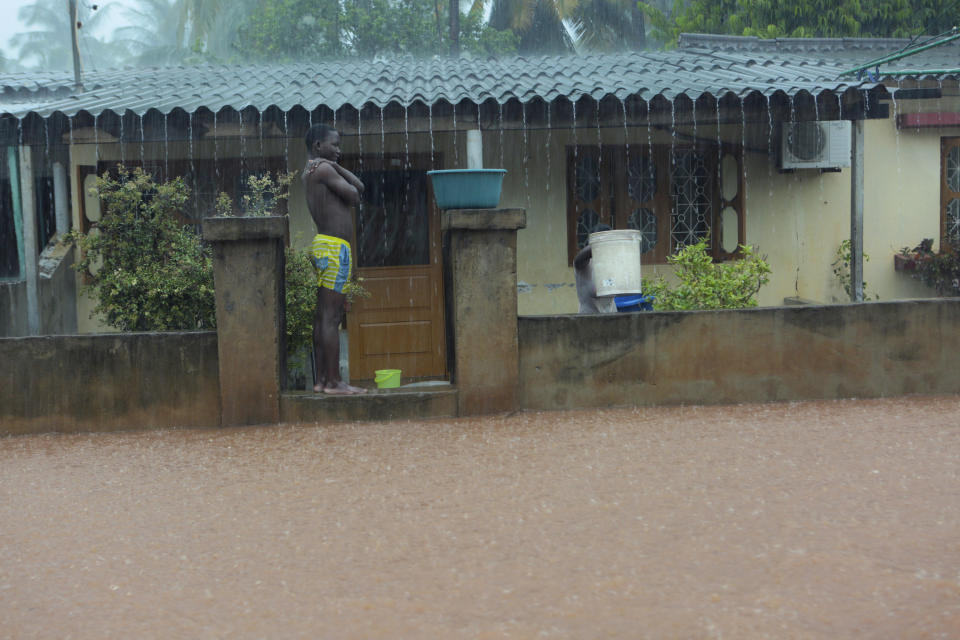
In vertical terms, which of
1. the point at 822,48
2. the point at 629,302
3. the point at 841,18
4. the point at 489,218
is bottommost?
the point at 629,302

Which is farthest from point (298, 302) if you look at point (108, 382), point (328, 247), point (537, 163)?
point (537, 163)

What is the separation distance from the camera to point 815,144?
30.1 feet

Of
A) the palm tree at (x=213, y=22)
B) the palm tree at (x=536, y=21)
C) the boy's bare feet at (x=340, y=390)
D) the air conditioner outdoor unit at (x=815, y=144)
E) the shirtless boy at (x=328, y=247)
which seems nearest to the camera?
the boy's bare feet at (x=340, y=390)

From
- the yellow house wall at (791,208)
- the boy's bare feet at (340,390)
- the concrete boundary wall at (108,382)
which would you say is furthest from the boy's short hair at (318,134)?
the yellow house wall at (791,208)

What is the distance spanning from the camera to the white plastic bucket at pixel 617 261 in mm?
7047

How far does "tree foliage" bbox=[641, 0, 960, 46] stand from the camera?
1518 centimetres

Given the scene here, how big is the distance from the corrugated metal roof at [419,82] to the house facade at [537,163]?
0.05 meters

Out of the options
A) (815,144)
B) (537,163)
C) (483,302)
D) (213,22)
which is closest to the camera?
(483,302)

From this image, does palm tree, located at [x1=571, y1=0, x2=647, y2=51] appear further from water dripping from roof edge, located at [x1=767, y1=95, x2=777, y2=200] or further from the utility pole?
the utility pole

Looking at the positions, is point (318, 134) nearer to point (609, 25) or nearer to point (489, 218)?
point (489, 218)

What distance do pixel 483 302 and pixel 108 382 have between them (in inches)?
97.3

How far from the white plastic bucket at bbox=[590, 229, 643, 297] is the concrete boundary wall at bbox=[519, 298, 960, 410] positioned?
95cm

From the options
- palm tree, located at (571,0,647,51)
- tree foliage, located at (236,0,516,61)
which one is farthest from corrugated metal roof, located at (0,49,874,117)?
palm tree, located at (571,0,647,51)

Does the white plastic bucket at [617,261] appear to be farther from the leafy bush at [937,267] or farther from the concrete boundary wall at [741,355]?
the leafy bush at [937,267]
